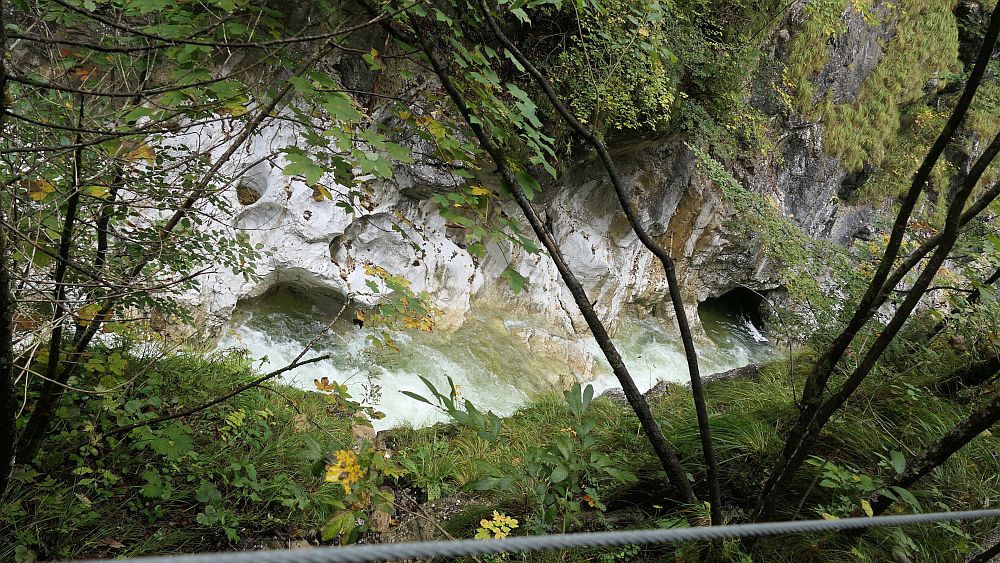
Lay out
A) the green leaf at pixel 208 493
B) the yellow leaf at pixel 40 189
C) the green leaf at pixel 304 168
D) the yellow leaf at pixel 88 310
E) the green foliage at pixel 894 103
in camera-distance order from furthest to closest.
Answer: the green foliage at pixel 894 103 < the green leaf at pixel 208 493 < the yellow leaf at pixel 88 310 < the yellow leaf at pixel 40 189 < the green leaf at pixel 304 168

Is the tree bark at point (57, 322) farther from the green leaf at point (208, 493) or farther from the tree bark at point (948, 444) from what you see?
the tree bark at point (948, 444)

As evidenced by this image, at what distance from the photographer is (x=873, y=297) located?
5.83 ft

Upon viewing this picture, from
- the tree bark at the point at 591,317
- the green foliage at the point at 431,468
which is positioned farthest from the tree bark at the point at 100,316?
the green foliage at the point at 431,468

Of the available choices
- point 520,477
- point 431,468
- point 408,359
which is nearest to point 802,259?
point 431,468

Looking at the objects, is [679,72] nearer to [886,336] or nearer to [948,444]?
[886,336]

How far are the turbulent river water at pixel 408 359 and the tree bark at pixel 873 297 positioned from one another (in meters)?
3.44

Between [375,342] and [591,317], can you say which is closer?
[591,317]

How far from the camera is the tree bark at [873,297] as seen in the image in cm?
151

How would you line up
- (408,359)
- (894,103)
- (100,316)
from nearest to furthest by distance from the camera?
(100,316)
(408,359)
(894,103)

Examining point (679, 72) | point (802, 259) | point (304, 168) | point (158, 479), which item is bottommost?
point (158, 479)

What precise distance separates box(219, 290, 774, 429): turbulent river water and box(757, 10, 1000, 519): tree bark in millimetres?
3437

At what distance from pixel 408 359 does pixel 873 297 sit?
16.4ft

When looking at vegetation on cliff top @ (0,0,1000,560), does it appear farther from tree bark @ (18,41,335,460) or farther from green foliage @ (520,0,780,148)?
green foliage @ (520,0,780,148)

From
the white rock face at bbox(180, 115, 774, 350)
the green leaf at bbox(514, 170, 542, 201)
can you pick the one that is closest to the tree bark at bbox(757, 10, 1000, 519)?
the green leaf at bbox(514, 170, 542, 201)
